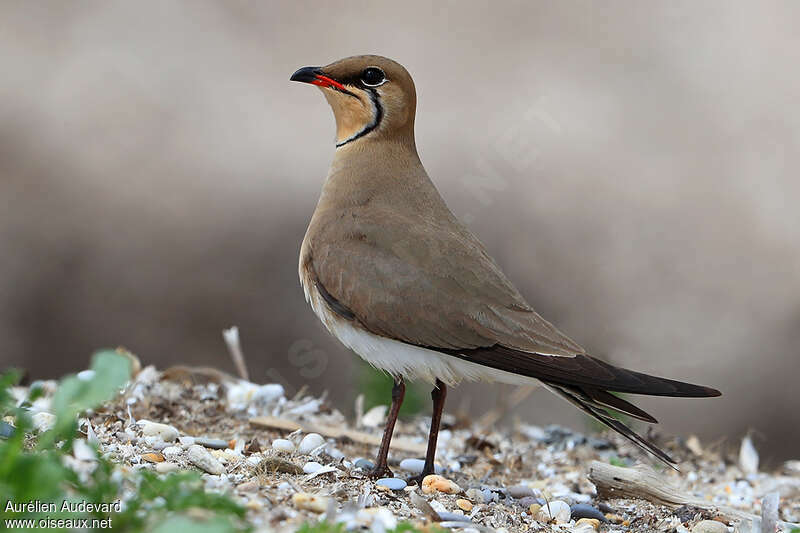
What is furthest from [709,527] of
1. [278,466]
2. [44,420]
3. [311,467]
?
[44,420]

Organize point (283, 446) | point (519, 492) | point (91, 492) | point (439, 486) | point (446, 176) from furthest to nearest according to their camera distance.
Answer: point (446, 176) < point (283, 446) < point (519, 492) < point (439, 486) < point (91, 492)

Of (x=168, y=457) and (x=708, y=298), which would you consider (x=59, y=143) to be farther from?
(x=168, y=457)

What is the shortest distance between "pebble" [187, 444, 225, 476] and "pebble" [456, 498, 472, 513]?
0.85 meters

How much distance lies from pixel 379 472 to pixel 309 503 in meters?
1.05

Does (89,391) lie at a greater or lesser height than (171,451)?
greater

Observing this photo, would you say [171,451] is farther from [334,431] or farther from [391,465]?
[334,431]

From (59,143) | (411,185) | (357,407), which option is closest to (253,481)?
(411,185)

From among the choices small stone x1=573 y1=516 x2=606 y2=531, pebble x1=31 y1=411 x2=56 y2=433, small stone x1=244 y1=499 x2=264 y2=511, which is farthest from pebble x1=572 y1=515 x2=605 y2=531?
pebble x1=31 y1=411 x2=56 y2=433

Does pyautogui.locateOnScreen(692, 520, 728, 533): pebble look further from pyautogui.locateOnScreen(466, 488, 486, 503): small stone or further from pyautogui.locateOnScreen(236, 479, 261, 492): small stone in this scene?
pyautogui.locateOnScreen(236, 479, 261, 492): small stone

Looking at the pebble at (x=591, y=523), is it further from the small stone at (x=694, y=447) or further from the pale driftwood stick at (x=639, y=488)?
the small stone at (x=694, y=447)

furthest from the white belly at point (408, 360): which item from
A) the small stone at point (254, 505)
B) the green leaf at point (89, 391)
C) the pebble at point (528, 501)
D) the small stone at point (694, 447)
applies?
A: the small stone at point (694, 447)

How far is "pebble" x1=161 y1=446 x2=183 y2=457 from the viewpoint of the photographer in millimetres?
3767

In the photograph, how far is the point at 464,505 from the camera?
3623 mm

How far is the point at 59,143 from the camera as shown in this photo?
10.0 meters
